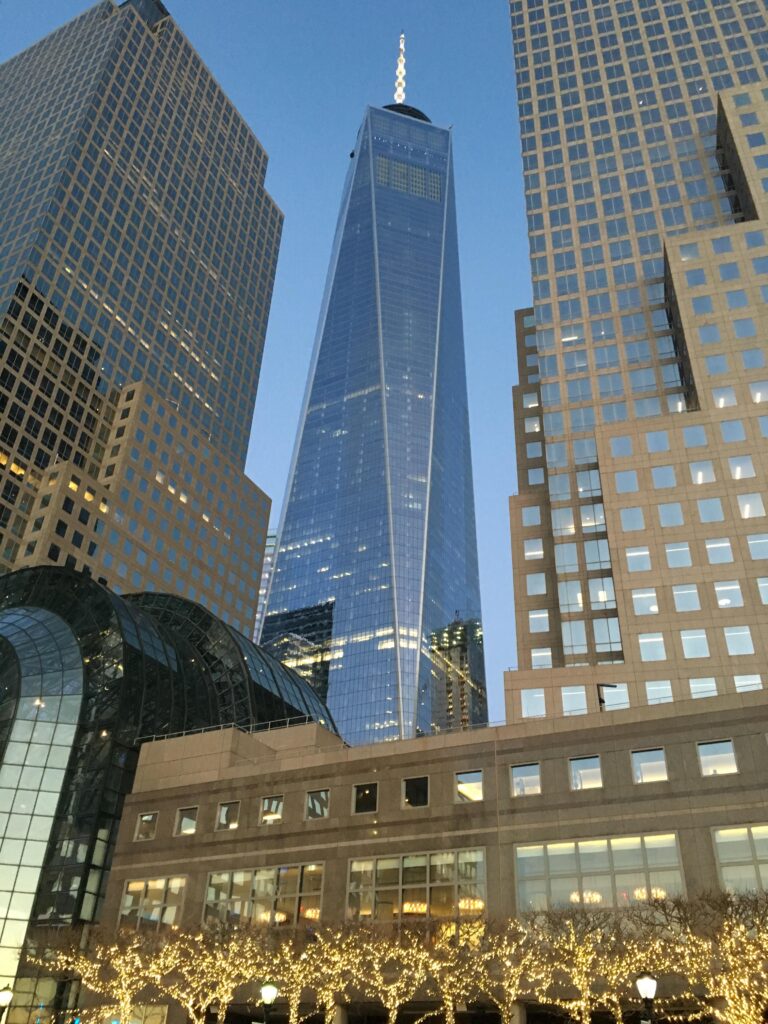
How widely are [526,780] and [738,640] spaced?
90.3 feet

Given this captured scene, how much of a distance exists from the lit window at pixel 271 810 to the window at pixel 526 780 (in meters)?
14.7

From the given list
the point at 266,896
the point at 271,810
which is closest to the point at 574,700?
the point at 271,810

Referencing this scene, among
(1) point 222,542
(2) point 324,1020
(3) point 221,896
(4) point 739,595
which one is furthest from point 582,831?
(1) point 222,542

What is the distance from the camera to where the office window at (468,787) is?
49875mm

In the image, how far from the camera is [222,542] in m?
157

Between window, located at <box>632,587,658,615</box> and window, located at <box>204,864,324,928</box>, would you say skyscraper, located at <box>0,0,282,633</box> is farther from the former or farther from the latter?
window, located at <box>632,587,658,615</box>

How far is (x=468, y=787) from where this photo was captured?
50.3 m

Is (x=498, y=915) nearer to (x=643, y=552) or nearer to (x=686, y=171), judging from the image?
(x=643, y=552)

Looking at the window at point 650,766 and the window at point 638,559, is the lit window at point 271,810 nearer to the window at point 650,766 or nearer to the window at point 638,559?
the window at point 650,766

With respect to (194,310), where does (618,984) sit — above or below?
below

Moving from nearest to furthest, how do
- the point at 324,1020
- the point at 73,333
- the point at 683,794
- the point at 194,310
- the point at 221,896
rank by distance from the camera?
the point at 683,794 → the point at 324,1020 → the point at 221,896 → the point at 73,333 → the point at 194,310

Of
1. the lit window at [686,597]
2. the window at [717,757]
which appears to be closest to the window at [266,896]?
the window at [717,757]

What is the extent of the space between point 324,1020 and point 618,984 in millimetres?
17770

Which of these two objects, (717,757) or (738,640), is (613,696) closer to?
(738,640)
